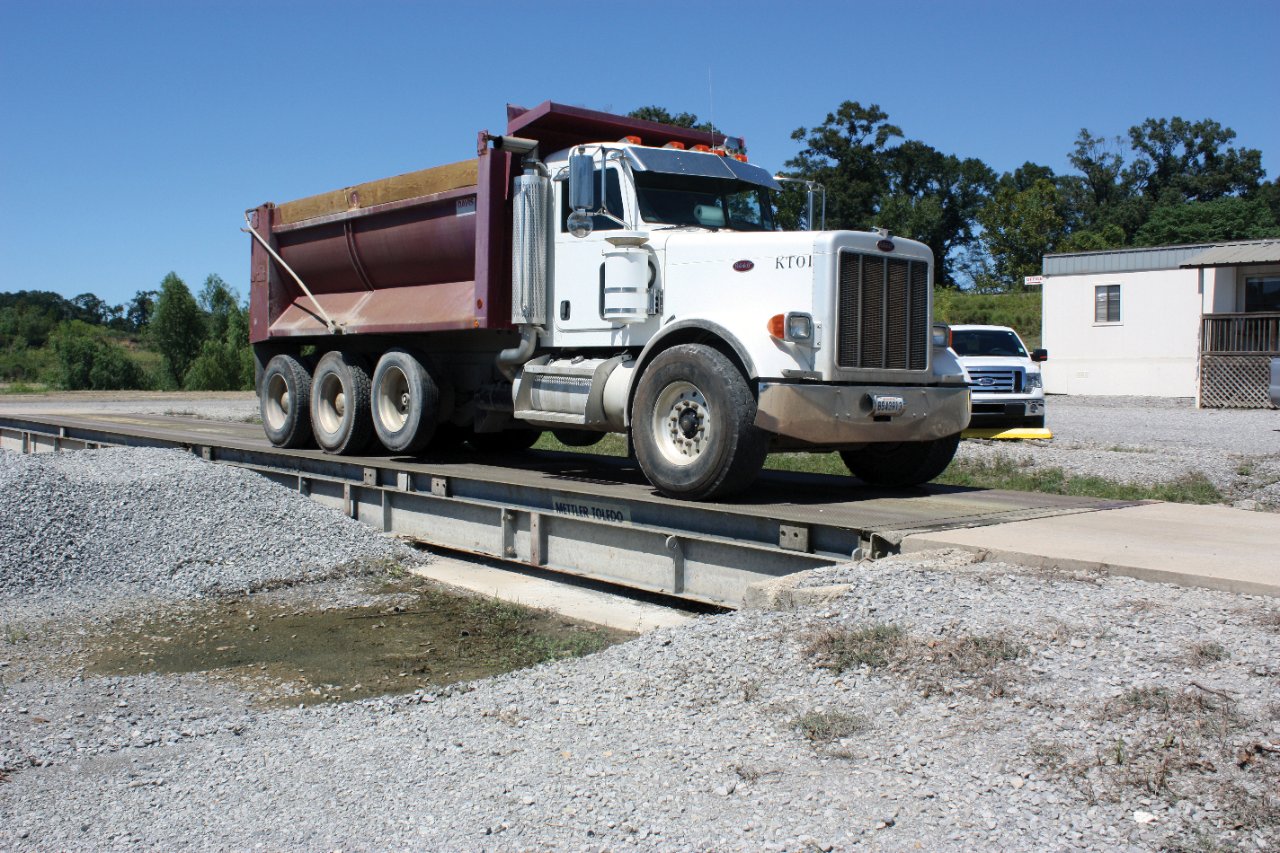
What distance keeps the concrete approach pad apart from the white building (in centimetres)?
2331

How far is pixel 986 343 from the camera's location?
63.8 feet

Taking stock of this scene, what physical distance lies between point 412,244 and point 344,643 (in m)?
5.24

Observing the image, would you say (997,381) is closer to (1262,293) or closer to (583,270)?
(583,270)

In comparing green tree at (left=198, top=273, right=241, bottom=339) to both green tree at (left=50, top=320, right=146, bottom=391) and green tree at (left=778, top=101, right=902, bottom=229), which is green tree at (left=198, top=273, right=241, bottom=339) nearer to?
green tree at (left=50, top=320, right=146, bottom=391)

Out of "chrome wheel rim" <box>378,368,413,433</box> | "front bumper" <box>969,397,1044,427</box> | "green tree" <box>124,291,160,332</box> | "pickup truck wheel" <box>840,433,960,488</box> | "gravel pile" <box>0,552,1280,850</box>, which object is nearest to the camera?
"gravel pile" <box>0,552,1280,850</box>

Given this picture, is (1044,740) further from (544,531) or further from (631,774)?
(544,531)

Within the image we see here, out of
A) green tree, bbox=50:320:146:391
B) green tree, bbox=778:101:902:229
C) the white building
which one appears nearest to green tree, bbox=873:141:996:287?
green tree, bbox=778:101:902:229

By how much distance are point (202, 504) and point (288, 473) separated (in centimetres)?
156

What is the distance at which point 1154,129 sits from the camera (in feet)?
271

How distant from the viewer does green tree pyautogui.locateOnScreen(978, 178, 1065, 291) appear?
61.9 metres

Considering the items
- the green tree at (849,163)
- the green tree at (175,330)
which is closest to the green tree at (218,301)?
the green tree at (175,330)

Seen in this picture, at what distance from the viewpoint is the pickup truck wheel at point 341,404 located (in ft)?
42.3

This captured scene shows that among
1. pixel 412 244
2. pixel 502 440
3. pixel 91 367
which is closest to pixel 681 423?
pixel 412 244

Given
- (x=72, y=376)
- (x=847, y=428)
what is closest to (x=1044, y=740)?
(x=847, y=428)
